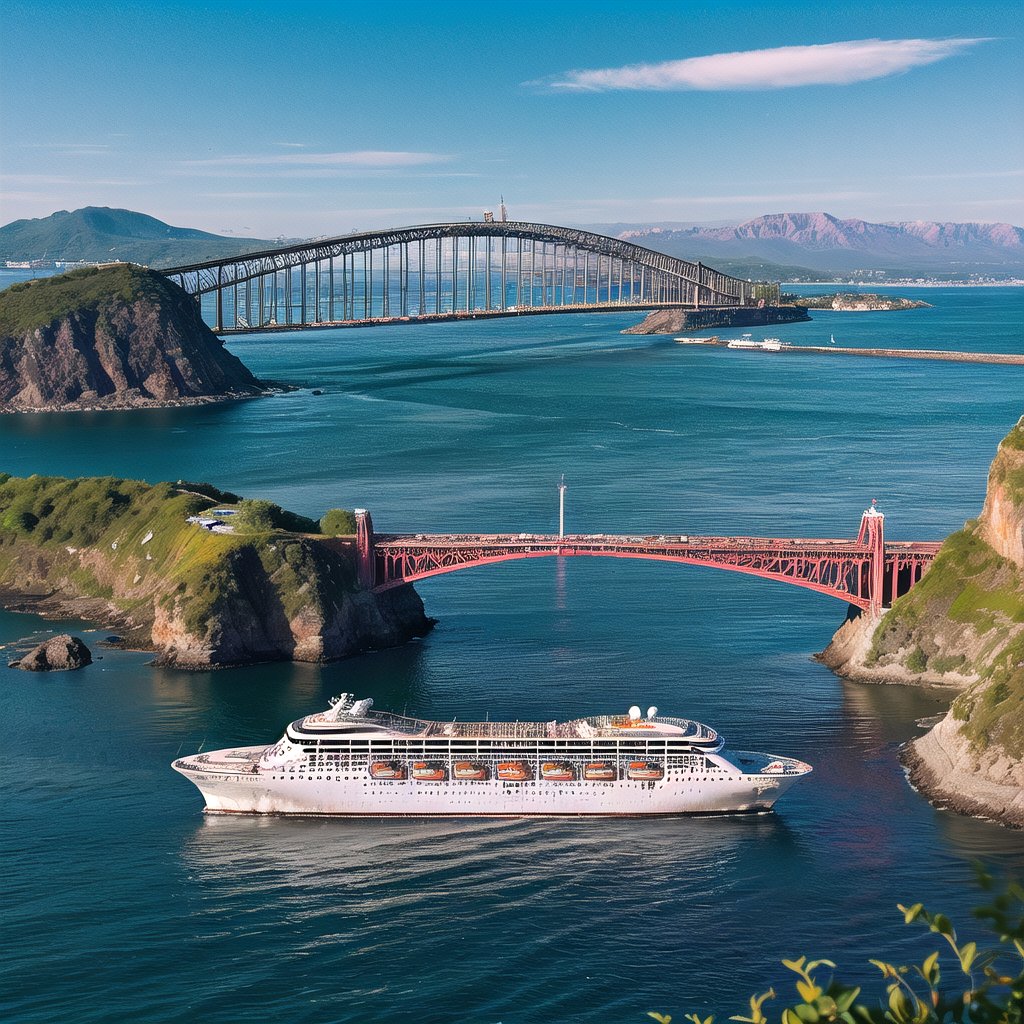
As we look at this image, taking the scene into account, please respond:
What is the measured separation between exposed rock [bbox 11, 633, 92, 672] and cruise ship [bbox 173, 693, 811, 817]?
70.7ft

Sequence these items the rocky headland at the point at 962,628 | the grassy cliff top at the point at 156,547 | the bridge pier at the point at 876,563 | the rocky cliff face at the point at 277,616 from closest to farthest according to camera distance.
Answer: the rocky headland at the point at 962,628 < the bridge pier at the point at 876,563 < the rocky cliff face at the point at 277,616 < the grassy cliff top at the point at 156,547

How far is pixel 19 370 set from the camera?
19762cm

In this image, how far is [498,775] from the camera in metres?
58.2

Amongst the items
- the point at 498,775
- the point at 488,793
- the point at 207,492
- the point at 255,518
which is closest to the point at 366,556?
the point at 255,518

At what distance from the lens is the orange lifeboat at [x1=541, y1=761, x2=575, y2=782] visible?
58031 millimetres

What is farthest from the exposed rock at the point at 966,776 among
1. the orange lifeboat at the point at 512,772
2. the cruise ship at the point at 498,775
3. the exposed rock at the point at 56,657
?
the exposed rock at the point at 56,657

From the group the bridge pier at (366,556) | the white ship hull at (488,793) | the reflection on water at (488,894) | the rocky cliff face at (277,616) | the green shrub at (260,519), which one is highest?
the green shrub at (260,519)

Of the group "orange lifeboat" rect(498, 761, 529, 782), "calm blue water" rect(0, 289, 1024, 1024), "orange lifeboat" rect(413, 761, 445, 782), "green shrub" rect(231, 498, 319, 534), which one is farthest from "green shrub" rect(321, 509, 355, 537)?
"orange lifeboat" rect(498, 761, 529, 782)

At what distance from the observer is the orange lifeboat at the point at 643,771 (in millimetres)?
57969

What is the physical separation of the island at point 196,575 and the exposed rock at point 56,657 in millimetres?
4065

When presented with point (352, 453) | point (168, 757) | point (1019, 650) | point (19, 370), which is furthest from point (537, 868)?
point (19, 370)

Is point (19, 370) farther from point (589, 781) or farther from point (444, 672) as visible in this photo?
point (589, 781)

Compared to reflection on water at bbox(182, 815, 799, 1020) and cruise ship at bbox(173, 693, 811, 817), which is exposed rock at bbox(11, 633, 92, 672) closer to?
cruise ship at bbox(173, 693, 811, 817)

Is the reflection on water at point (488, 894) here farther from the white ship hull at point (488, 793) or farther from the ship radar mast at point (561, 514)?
the ship radar mast at point (561, 514)
